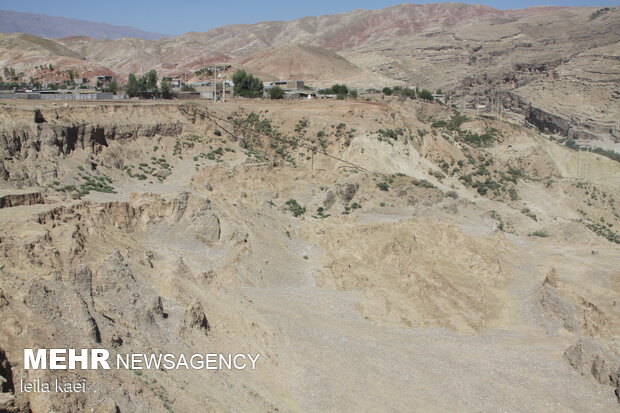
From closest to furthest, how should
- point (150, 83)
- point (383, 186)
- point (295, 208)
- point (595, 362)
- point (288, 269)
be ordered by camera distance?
point (595, 362)
point (288, 269)
point (295, 208)
point (383, 186)
point (150, 83)

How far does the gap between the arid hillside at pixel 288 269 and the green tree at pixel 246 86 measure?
11.8 m

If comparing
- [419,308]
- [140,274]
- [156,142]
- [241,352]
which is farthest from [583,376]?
[156,142]

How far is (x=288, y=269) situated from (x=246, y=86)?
34470mm

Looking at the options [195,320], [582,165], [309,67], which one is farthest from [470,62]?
[195,320]

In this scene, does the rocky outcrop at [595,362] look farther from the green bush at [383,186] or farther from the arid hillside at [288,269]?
the green bush at [383,186]

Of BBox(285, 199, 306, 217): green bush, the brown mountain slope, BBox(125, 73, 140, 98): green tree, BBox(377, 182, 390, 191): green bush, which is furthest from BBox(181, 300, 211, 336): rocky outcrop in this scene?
the brown mountain slope

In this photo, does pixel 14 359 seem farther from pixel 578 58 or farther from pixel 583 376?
pixel 578 58

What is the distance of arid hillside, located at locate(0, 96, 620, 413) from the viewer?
12.1 m

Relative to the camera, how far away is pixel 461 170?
4253 centimetres

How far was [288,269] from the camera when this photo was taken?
21625 millimetres

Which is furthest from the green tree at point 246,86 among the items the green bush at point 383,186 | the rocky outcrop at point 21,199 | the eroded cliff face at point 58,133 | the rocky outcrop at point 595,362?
the rocky outcrop at point 595,362

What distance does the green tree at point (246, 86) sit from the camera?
5272cm

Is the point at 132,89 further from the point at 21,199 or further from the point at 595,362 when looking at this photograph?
the point at 595,362

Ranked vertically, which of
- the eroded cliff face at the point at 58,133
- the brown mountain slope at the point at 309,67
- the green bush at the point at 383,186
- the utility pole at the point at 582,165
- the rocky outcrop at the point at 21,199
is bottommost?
the utility pole at the point at 582,165
